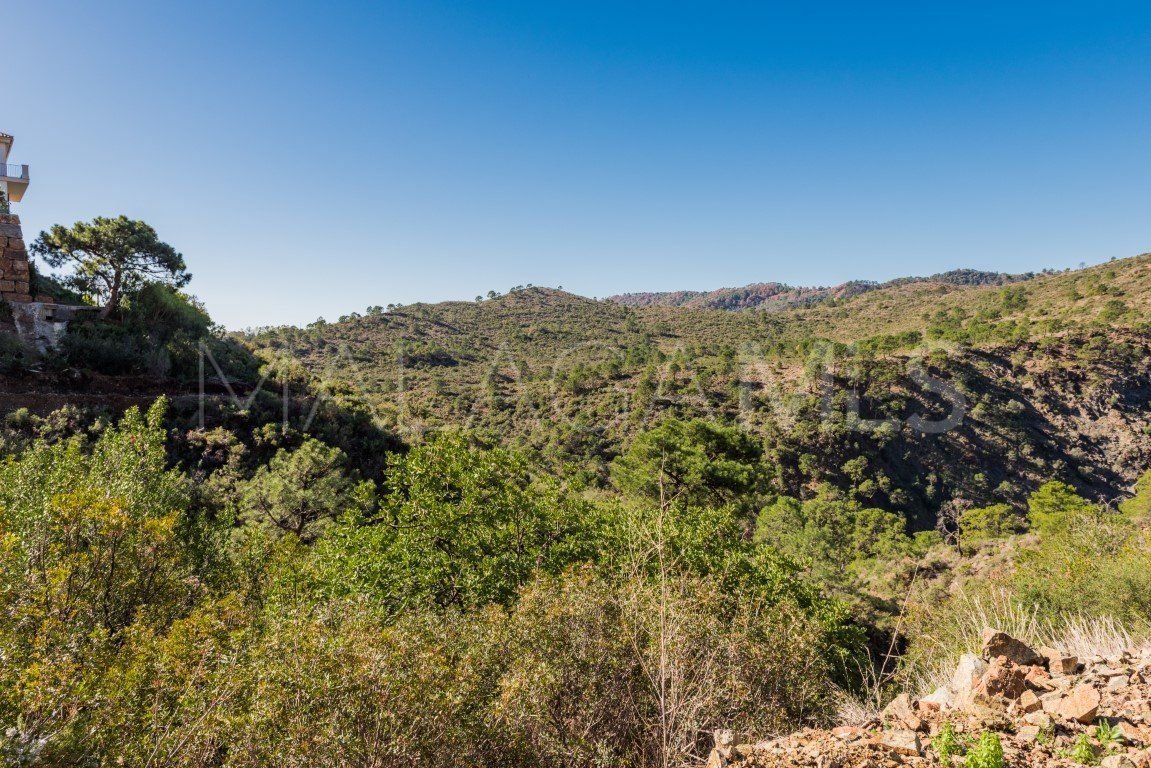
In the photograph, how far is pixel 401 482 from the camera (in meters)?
10.4

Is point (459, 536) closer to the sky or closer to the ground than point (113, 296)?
closer to the ground

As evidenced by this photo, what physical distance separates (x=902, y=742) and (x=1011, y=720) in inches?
42.6

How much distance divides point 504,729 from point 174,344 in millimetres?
28641

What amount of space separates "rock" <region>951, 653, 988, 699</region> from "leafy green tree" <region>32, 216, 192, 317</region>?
106ft

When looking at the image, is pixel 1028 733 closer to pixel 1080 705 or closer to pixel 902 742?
pixel 1080 705

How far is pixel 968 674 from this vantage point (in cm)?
494

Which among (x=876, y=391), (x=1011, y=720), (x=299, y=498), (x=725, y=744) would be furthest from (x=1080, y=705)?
(x=876, y=391)

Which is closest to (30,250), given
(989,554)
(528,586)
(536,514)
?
(536,514)

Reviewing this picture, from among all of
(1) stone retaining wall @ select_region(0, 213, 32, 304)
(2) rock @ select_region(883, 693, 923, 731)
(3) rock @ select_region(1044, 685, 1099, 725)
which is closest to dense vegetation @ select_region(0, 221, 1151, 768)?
(2) rock @ select_region(883, 693, 923, 731)

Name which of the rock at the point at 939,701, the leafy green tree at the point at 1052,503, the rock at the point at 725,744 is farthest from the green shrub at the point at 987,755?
the leafy green tree at the point at 1052,503

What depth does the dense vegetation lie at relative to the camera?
4527 mm

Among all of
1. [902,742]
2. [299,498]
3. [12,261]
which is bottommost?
[299,498]

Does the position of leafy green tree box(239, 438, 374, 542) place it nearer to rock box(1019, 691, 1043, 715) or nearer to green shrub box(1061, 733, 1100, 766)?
rock box(1019, 691, 1043, 715)

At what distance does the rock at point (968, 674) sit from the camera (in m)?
4.82
